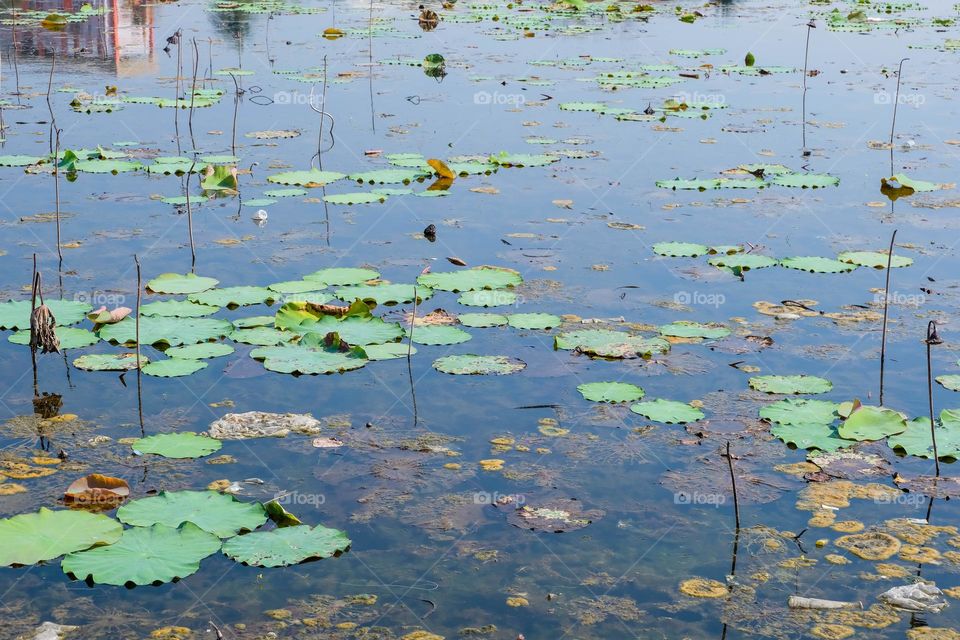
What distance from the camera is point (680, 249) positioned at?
6.28m

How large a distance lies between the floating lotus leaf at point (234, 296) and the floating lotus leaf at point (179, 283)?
6cm

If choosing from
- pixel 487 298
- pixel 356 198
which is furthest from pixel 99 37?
pixel 487 298

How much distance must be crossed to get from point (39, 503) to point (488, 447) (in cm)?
162

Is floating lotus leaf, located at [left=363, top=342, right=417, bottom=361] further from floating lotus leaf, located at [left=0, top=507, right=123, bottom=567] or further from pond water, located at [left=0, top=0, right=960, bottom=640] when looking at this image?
floating lotus leaf, located at [left=0, top=507, right=123, bottom=567]

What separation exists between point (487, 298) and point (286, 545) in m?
2.42

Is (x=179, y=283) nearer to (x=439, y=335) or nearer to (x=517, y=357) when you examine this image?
(x=439, y=335)

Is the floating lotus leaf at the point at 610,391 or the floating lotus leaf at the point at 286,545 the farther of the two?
the floating lotus leaf at the point at 610,391

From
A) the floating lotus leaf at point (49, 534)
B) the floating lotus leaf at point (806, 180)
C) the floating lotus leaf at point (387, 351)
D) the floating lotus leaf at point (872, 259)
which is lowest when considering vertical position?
the floating lotus leaf at point (49, 534)

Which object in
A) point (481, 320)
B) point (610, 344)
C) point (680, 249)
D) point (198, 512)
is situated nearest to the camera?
point (198, 512)

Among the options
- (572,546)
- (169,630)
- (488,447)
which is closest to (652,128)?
(488,447)

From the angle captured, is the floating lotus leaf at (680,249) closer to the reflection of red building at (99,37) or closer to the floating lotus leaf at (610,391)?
the floating lotus leaf at (610,391)

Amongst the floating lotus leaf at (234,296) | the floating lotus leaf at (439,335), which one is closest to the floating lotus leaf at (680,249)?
the floating lotus leaf at (439,335)

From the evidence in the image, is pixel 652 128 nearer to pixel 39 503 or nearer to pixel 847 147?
pixel 847 147

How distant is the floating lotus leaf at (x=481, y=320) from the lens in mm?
5227
